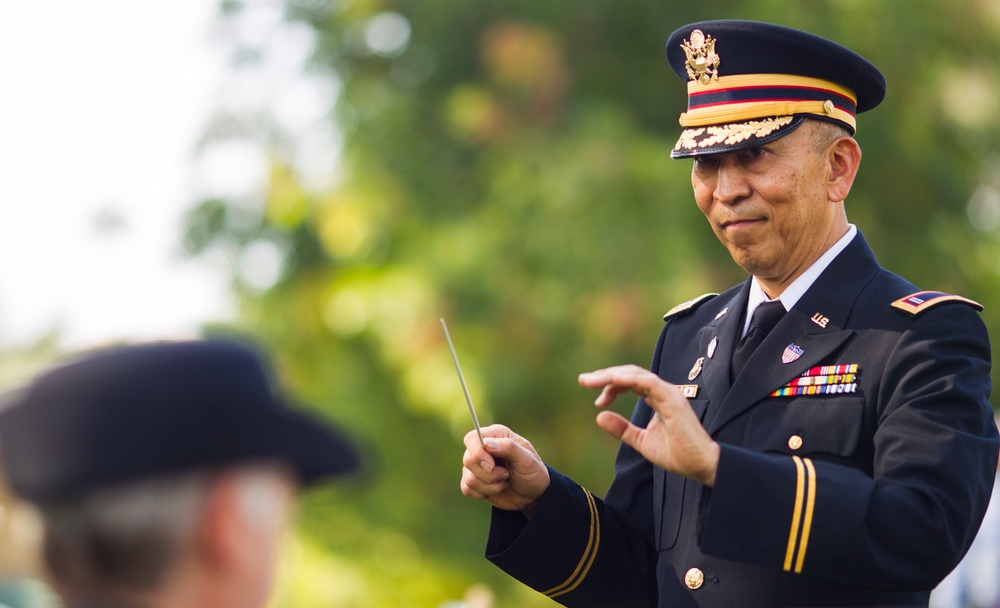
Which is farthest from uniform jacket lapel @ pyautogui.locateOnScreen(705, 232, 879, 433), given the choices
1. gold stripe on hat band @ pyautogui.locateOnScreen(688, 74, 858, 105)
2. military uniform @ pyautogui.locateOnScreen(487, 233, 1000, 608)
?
gold stripe on hat band @ pyautogui.locateOnScreen(688, 74, 858, 105)

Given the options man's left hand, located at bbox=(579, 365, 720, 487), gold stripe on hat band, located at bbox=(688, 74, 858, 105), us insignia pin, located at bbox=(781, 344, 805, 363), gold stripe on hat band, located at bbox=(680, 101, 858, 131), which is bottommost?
man's left hand, located at bbox=(579, 365, 720, 487)

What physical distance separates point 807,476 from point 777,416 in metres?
0.40

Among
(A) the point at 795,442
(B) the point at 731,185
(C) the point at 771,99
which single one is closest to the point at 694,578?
(A) the point at 795,442

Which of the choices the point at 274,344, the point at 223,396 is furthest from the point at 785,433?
the point at 274,344

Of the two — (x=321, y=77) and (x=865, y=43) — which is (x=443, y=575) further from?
(x=865, y=43)

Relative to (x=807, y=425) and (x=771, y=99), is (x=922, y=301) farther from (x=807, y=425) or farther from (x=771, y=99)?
(x=771, y=99)

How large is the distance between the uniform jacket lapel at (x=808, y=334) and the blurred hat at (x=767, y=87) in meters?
0.37

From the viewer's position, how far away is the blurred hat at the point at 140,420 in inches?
78.5

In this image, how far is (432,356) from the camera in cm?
986

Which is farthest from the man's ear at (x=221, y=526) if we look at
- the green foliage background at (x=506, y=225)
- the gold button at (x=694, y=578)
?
the green foliage background at (x=506, y=225)

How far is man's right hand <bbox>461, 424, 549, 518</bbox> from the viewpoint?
11.0 feet

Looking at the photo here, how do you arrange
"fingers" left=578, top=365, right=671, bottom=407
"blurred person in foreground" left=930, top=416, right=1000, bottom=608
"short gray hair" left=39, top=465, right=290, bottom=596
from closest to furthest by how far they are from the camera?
"short gray hair" left=39, top=465, right=290, bottom=596 < "fingers" left=578, top=365, right=671, bottom=407 < "blurred person in foreground" left=930, top=416, right=1000, bottom=608

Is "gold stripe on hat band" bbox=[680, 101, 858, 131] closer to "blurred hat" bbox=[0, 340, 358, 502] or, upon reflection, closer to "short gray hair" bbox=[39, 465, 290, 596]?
"blurred hat" bbox=[0, 340, 358, 502]

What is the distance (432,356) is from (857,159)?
21.4ft
